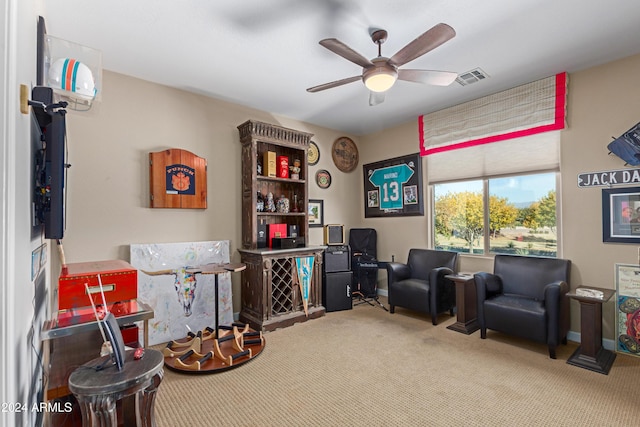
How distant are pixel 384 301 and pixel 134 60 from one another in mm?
4477

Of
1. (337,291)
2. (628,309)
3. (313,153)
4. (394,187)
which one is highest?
(313,153)

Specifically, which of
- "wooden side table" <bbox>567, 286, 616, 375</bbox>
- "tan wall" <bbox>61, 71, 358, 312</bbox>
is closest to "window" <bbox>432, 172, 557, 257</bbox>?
"wooden side table" <bbox>567, 286, 616, 375</bbox>

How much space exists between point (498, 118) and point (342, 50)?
8.48 ft

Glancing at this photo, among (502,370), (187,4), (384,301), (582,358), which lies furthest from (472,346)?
(187,4)

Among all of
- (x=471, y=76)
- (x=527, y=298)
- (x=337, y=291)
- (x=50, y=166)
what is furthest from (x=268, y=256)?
(x=471, y=76)

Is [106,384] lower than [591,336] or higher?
higher

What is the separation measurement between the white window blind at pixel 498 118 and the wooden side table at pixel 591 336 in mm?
1824

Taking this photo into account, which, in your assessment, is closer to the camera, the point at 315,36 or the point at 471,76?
the point at 315,36

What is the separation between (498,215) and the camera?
3.91 meters

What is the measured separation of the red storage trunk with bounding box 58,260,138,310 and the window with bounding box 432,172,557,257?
3980 millimetres

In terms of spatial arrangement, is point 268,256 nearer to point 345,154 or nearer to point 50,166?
point 50,166

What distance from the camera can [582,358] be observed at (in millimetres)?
2699

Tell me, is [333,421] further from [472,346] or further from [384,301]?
[384,301]

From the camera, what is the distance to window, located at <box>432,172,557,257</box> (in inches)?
139
